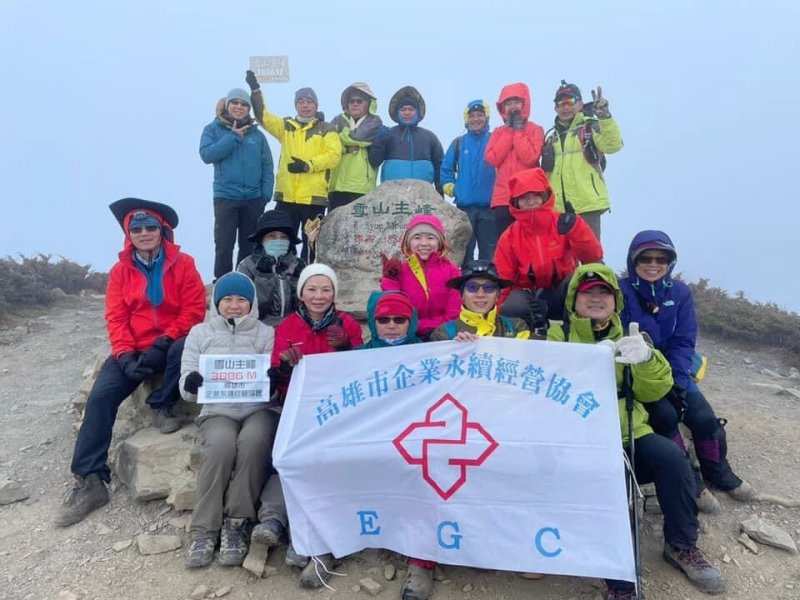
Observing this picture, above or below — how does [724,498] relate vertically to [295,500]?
below

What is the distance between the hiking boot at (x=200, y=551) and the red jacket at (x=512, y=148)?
17.1 ft

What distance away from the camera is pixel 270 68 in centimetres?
808

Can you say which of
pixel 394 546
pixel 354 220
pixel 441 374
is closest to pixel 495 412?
pixel 441 374

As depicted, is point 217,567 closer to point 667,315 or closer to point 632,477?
point 632,477

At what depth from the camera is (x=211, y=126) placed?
25.2ft

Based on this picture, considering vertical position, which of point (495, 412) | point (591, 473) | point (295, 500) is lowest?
point (295, 500)

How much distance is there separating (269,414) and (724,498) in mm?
3920

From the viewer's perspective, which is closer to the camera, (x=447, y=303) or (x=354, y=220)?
(x=447, y=303)

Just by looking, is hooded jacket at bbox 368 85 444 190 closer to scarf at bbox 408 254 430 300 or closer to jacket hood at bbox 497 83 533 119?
jacket hood at bbox 497 83 533 119

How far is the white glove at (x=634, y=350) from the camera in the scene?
13.0ft

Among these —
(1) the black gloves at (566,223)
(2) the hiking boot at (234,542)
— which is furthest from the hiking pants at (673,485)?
(2) the hiking boot at (234,542)

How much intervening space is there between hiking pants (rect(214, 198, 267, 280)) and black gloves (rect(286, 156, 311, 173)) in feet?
1.93

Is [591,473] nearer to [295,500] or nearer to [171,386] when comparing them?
[295,500]

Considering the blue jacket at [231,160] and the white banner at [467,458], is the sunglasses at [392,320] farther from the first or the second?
the blue jacket at [231,160]
